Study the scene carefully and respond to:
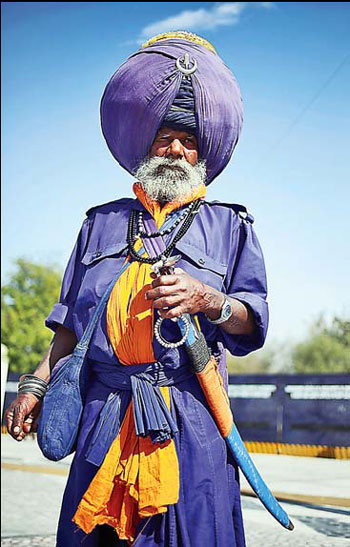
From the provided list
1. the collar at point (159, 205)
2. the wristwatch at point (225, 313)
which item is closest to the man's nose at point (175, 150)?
the collar at point (159, 205)

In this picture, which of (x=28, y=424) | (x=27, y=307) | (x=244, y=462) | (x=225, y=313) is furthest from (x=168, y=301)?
(x=27, y=307)

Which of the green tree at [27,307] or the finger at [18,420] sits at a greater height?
the green tree at [27,307]

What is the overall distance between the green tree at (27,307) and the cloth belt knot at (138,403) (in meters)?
16.0

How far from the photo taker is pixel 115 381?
189 centimetres

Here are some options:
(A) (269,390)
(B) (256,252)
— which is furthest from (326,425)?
(B) (256,252)

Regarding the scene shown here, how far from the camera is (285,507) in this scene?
3.68 metres

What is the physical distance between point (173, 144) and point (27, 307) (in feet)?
54.3

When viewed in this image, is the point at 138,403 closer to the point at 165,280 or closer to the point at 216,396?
the point at 216,396

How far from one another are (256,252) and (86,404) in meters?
0.62

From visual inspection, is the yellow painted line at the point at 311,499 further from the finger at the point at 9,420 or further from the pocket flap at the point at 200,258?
the finger at the point at 9,420

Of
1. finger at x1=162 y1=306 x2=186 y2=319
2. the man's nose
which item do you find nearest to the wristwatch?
finger at x1=162 y1=306 x2=186 y2=319

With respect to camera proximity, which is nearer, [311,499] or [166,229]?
[166,229]

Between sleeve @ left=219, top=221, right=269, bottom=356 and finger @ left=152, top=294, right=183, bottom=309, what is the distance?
26 cm

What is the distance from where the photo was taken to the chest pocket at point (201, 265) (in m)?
1.89
